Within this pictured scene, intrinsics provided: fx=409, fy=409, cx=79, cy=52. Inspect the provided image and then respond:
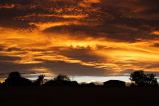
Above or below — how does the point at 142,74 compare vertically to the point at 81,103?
above

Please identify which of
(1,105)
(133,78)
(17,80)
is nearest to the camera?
(1,105)

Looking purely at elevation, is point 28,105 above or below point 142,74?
below

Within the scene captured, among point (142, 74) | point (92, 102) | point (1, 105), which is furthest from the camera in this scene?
point (142, 74)

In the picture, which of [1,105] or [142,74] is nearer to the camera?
[1,105]

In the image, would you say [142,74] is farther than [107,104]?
Yes

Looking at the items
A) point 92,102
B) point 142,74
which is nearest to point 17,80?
point 92,102

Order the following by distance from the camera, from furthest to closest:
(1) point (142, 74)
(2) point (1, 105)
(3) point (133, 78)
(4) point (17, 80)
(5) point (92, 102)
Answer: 1. (1) point (142, 74)
2. (3) point (133, 78)
3. (4) point (17, 80)
4. (5) point (92, 102)
5. (2) point (1, 105)

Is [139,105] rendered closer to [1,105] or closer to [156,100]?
[156,100]

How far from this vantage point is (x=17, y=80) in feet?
205

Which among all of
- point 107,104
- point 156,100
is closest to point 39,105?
point 107,104

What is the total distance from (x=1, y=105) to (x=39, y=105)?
1.40m

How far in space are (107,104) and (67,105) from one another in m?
1.65

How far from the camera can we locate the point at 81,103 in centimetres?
1595

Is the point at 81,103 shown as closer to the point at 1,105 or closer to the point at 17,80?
the point at 1,105
